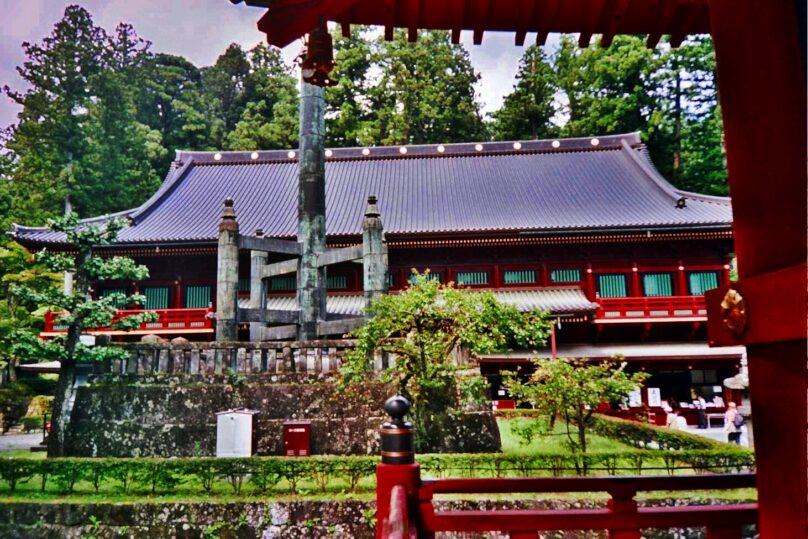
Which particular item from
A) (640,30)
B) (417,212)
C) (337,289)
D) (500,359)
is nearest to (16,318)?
(337,289)

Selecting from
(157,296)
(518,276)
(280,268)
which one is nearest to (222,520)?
(280,268)

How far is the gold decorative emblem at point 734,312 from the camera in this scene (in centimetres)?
138

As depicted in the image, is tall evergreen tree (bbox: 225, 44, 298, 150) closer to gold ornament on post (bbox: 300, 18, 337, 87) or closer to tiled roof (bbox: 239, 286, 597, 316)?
tiled roof (bbox: 239, 286, 597, 316)

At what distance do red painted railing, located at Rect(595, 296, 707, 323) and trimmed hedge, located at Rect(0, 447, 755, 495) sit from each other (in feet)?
25.5

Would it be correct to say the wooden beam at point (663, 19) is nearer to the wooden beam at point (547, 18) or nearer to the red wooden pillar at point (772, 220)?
the wooden beam at point (547, 18)

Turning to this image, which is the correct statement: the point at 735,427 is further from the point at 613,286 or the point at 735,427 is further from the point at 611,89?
the point at 611,89

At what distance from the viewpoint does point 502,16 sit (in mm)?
2777

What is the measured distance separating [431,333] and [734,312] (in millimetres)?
7074

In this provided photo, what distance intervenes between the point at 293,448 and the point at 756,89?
8.36 m

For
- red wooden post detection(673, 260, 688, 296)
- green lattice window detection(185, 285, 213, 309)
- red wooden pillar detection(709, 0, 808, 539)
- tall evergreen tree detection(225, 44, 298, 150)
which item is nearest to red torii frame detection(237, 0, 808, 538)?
red wooden pillar detection(709, 0, 808, 539)

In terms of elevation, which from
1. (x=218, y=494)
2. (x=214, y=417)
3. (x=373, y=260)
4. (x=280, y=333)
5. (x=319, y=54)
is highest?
(x=373, y=260)

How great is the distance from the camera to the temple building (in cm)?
1564

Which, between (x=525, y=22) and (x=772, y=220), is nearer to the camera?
(x=772, y=220)

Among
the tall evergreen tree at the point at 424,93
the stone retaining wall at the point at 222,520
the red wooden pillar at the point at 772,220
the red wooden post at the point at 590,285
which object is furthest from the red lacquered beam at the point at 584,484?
the tall evergreen tree at the point at 424,93
